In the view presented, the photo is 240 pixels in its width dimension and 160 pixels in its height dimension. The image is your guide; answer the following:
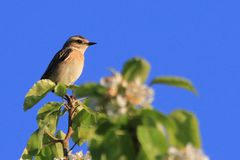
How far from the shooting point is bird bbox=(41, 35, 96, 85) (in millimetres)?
12898

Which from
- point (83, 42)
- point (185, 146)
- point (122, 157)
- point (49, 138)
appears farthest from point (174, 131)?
point (83, 42)

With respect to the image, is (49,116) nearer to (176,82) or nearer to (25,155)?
(25,155)

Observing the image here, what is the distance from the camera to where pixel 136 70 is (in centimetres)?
281

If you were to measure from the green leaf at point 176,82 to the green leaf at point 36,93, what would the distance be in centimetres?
303

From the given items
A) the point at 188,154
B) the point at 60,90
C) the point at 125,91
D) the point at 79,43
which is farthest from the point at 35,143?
the point at 79,43

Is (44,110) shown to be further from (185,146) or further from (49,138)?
(185,146)

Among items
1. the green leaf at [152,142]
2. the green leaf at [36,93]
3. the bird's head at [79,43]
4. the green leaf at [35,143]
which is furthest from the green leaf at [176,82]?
the bird's head at [79,43]

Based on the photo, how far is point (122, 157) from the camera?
2.79 m

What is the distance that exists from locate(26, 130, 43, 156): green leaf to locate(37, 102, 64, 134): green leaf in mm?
96

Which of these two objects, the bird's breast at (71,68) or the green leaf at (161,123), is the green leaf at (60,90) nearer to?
the green leaf at (161,123)

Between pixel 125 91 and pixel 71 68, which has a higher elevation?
pixel 71 68

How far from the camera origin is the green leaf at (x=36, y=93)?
571cm

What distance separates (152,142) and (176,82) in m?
0.33

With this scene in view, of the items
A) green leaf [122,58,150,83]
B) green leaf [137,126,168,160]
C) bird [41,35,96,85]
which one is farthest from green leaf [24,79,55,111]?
bird [41,35,96,85]
